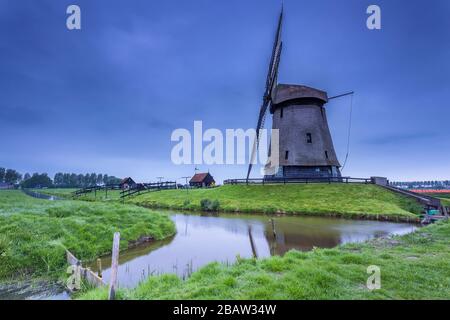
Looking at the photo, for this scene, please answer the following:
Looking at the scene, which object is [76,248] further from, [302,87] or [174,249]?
[302,87]

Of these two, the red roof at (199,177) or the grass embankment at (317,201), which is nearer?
the grass embankment at (317,201)

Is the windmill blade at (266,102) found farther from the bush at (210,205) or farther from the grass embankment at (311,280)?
the grass embankment at (311,280)

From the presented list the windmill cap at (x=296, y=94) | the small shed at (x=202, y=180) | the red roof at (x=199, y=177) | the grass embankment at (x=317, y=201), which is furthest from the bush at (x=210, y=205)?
the red roof at (x=199, y=177)

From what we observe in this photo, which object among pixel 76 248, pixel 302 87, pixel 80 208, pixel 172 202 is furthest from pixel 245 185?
pixel 76 248

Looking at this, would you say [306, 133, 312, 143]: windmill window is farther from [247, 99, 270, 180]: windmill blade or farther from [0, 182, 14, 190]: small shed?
[0, 182, 14, 190]: small shed

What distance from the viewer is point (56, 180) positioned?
167000mm

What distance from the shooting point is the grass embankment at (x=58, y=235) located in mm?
8469

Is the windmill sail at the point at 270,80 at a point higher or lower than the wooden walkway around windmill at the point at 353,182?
higher

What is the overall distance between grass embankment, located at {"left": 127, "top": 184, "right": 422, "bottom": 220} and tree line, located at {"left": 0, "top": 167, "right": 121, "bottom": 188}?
111228mm

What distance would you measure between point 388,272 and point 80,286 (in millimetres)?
8331

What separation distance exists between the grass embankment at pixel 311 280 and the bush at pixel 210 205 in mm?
20913

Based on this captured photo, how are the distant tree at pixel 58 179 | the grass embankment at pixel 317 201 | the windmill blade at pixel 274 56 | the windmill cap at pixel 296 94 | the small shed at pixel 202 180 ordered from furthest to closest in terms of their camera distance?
the distant tree at pixel 58 179 → the small shed at pixel 202 180 → the windmill blade at pixel 274 56 → the windmill cap at pixel 296 94 → the grass embankment at pixel 317 201

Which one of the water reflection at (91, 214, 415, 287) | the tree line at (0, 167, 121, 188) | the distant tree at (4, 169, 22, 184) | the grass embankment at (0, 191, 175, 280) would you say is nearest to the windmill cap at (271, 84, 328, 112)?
the water reflection at (91, 214, 415, 287)

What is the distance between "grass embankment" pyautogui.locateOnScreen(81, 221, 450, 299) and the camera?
5.33 metres
